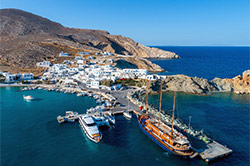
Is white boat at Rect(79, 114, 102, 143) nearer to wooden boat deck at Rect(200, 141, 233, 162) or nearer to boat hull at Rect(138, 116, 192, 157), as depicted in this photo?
boat hull at Rect(138, 116, 192, 157)

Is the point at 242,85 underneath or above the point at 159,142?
above

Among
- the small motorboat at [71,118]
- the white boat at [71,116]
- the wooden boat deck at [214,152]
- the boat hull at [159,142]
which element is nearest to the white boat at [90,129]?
the small motorboat at [71,118]

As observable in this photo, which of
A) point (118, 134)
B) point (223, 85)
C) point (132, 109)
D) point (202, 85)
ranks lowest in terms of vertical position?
point (118, 134)

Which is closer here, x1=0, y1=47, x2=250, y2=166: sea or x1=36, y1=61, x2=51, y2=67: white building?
x1=0, y1=47, x2=250, y2=166: sea

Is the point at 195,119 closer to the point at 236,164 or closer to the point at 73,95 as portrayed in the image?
the point at 236,164

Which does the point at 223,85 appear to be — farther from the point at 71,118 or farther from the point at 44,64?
the point at 44,64

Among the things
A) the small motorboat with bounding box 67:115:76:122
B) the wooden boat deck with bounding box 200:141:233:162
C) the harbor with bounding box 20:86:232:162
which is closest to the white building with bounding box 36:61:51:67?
the harbor with bounding box 20:86:232:162

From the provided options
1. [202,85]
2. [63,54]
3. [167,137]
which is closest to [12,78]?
[63,54]

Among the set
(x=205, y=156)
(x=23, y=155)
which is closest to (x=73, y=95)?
(x=23, y=155)
